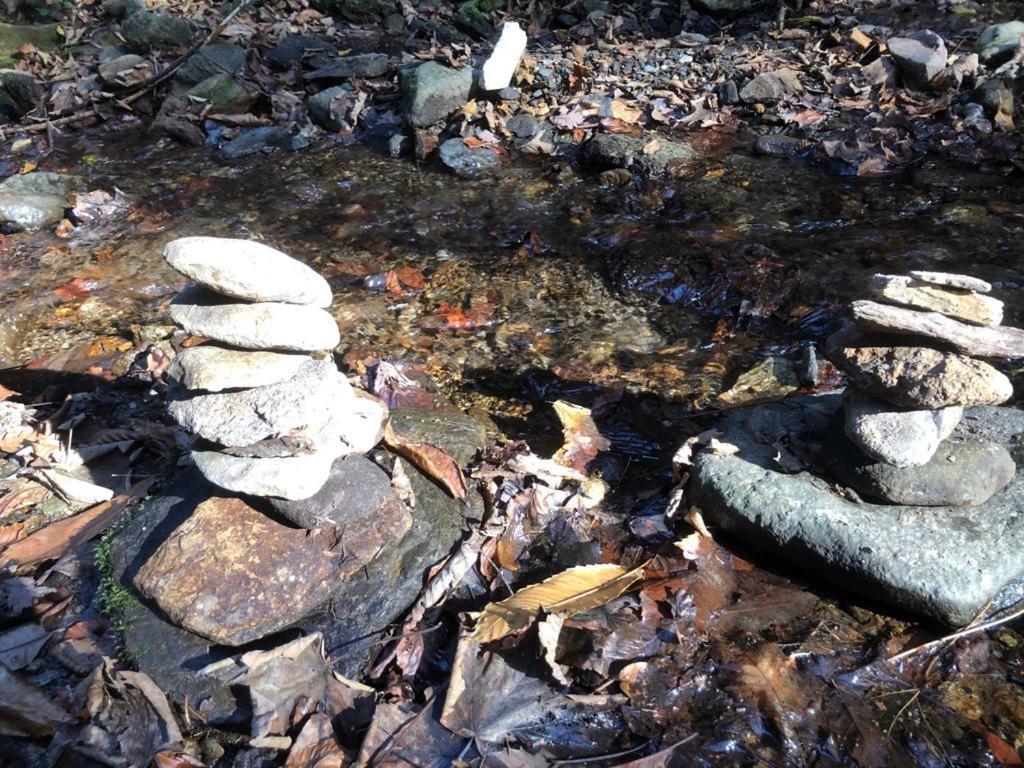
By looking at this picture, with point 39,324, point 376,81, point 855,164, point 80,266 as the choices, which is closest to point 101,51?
point 376,81

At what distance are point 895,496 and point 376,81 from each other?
8980 millimetres

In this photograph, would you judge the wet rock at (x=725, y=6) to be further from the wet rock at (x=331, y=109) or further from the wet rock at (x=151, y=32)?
the wet rock at (x=151, y=32)

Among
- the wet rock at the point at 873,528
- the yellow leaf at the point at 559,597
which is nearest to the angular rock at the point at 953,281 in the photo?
the wet rock at the point at 873,528

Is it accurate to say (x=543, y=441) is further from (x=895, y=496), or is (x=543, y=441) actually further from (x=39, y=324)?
(x=39, y=324)

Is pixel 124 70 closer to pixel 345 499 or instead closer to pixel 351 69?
pixel 351 69

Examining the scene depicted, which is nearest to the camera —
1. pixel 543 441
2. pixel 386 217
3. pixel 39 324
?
pixel 543 441

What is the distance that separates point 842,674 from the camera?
2756 millimetres

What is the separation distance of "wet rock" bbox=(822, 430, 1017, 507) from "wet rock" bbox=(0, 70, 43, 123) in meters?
11.8

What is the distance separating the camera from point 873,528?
9.77ft

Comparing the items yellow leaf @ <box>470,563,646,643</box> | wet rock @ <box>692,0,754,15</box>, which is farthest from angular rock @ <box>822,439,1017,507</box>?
wet rock @ <box>692,0,754,15</box>

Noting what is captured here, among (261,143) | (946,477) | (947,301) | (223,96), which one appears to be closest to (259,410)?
(947,301)

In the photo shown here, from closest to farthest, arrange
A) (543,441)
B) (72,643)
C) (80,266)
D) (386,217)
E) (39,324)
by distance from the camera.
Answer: (72,643) → (543,441) → (39,324) → (80,266) → (386,217)

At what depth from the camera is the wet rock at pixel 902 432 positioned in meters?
2.91

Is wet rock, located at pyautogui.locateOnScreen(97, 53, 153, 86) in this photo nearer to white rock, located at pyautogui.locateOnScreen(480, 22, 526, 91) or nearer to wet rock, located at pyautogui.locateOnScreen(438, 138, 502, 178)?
white rock, located at pyautogui.locateOnScreen(480, 22, 526, 91)
